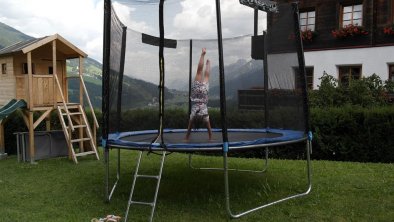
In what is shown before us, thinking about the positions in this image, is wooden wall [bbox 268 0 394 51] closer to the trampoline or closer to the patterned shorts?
the trampoline

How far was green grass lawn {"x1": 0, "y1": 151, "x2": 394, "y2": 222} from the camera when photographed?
15.1 ft

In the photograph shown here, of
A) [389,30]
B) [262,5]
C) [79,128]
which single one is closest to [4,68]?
[79,128]

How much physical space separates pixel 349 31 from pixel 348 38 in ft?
1.16

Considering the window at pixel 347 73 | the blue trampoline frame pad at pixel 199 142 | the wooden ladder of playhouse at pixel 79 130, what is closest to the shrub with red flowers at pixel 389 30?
the window at pixel 347 73

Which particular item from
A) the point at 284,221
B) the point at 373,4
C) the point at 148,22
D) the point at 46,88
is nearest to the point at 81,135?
the point at 46,88

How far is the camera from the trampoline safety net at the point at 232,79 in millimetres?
5457

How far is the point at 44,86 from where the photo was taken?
9.06 meters

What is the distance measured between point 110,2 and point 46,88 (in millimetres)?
4645

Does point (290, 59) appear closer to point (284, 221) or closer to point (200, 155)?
point (284, 221)

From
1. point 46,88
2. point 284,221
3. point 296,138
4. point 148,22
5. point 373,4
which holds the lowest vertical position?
point 284,221

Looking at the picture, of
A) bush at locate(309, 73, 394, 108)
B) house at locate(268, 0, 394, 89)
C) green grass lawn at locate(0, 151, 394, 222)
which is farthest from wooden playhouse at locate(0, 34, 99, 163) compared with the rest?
house at locate(268, 0, 394, 89)

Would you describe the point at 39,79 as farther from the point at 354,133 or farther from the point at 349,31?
the point at 349,31

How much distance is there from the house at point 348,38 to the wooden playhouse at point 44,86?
25.8 ft

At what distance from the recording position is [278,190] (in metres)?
5.71
